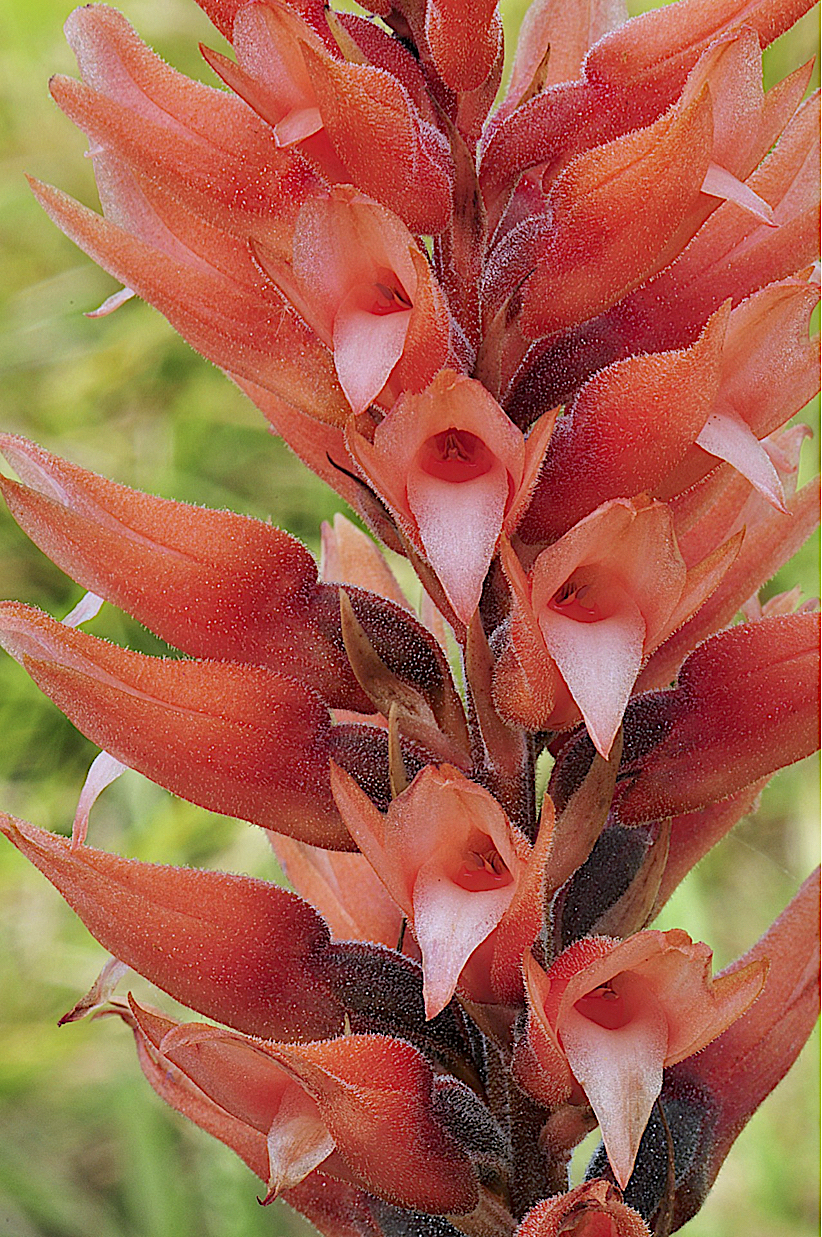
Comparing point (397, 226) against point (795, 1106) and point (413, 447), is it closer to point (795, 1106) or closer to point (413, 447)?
point (413, 447)

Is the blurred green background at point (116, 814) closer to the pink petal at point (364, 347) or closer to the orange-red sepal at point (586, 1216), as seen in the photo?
the orange-red sepal at point (586, 1216)


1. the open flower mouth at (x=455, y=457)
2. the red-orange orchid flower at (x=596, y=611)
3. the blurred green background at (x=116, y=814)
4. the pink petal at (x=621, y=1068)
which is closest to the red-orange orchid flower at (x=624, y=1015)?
the pink petal at (x=621, y=1068)

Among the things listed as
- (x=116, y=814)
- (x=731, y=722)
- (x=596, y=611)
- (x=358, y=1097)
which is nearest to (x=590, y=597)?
(x=596, y=611)

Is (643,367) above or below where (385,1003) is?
above

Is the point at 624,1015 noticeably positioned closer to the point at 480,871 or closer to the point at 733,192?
the point at 480,871

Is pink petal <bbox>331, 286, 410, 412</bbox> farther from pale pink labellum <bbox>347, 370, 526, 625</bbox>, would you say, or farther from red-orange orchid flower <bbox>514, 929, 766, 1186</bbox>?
red-orange orchid flower <bbox>514, 929, 766, 1186</bbox>

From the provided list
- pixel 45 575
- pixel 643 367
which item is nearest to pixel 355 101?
pixel 643 367
